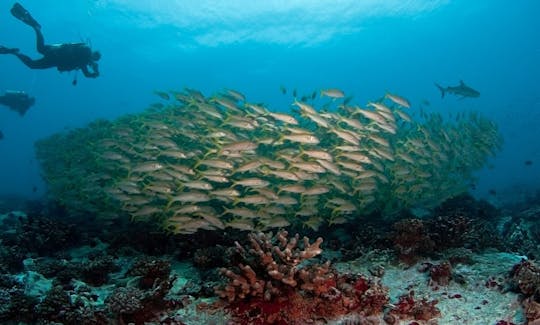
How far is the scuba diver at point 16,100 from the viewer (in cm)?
1894

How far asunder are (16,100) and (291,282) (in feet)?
64.8

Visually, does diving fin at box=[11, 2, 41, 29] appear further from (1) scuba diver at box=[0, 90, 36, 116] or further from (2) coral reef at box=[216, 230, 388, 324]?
(2) coral reef at box=[216, 230, 388, 324]

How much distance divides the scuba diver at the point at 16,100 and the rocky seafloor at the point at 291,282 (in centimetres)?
1326

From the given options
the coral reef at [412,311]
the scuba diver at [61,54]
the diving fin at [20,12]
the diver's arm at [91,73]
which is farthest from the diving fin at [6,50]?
the coral reef at [412,311]

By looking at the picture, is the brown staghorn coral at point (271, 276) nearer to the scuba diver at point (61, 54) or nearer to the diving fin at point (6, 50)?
the scuba diver at point (61, 54)

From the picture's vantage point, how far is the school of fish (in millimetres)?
8789

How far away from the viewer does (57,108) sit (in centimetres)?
12069

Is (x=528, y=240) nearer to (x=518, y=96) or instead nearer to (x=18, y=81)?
(x=518, y=96)

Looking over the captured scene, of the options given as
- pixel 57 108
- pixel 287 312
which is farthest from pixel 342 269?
pixel 57 108

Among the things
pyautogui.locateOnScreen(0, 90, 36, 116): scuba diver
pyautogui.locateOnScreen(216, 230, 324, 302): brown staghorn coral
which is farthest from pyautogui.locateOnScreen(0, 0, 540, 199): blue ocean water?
pyautogui.locateOnScreen(216, 230, 324, 302): brown staghorn coral

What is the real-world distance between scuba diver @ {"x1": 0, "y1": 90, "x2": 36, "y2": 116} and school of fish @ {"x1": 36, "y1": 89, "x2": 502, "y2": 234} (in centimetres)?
545

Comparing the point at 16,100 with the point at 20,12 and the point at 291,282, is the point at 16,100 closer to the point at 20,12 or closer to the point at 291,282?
the point at 20,12

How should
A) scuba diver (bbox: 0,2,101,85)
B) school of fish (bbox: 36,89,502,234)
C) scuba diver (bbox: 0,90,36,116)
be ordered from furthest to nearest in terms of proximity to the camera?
scuba diver (bbox: 0,90,36,116) < scuba diver (bbox: 0,2,101,85) < school of fish (bbox: 36,89,502,234)

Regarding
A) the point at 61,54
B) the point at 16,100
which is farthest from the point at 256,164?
the point at 16,100
